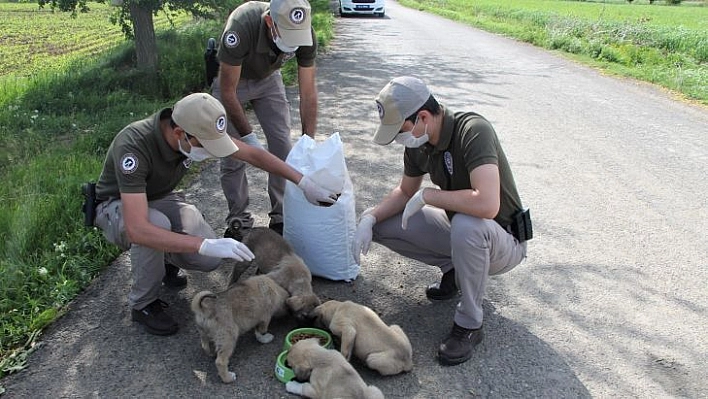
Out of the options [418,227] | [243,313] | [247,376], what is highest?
[418,227]

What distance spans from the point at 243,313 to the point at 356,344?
654 millimetres

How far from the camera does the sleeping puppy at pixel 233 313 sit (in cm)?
308

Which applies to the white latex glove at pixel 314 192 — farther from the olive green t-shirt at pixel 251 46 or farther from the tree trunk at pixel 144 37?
the tree trunk at pixel 144 37

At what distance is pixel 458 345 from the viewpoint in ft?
10.8

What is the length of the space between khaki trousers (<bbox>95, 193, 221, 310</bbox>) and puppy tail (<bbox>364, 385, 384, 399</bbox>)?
1499 millimetres

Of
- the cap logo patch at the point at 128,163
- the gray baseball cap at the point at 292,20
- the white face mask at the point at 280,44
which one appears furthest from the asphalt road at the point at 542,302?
the gray baseball cap at the point at 292,20

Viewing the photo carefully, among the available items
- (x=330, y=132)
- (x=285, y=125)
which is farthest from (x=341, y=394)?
(x=330, y=132)

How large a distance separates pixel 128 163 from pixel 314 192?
46.3 inches

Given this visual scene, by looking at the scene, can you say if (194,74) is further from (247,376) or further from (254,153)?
(247,376)

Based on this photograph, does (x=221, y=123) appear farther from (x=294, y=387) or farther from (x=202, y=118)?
(x=294, y=387)

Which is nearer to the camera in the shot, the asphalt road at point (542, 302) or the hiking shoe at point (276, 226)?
the asphalt road at point (542, 302)

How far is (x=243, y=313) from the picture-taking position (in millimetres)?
3223

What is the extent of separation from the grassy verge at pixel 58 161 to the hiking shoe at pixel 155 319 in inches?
23.0

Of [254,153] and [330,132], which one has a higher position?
[254,153]
